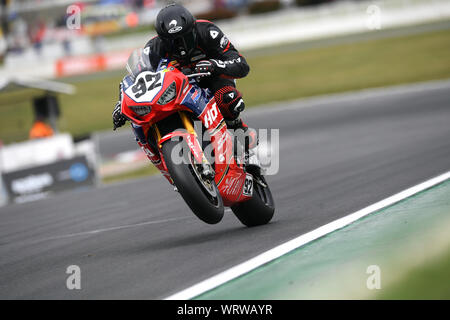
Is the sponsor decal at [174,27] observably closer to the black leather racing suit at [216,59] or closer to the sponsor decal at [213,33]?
the black leather racing suit at [216,59]

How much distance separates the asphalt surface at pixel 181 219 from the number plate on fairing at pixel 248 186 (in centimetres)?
34

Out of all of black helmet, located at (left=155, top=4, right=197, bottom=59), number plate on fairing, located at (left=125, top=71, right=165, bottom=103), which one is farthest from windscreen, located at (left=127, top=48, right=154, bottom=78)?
black helmet, located at (left=155, top=4, right=197, bottom=59)

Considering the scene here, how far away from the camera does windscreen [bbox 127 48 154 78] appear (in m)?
6.04

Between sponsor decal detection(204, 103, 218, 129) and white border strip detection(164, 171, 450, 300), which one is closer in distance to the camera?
white border strip detection(164, 171, 450, 300)

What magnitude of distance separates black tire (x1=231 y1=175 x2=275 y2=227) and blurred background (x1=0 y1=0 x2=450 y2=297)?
440 cm

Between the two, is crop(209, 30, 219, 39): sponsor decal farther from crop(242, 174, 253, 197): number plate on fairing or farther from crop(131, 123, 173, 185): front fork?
crop(242, 174, 253, 197): number plate on fairing

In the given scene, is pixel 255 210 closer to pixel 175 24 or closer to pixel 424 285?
pixel 175 24

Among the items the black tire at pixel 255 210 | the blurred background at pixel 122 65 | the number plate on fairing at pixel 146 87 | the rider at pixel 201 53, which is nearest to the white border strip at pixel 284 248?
the black tire at pixel 255 210

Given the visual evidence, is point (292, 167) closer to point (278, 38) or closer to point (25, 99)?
point (25, 99)

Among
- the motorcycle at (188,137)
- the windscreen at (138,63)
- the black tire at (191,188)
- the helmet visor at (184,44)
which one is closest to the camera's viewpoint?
the black tire at (191,188)

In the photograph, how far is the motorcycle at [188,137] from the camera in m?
5.62

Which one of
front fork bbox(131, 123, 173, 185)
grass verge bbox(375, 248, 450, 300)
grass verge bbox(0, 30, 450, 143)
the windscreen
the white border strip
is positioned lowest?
grass verge bbox(375, 248, 450, 300)

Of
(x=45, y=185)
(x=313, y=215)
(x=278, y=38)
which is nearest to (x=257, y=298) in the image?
(x=313, y=215)

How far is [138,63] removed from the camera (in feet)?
20.2
